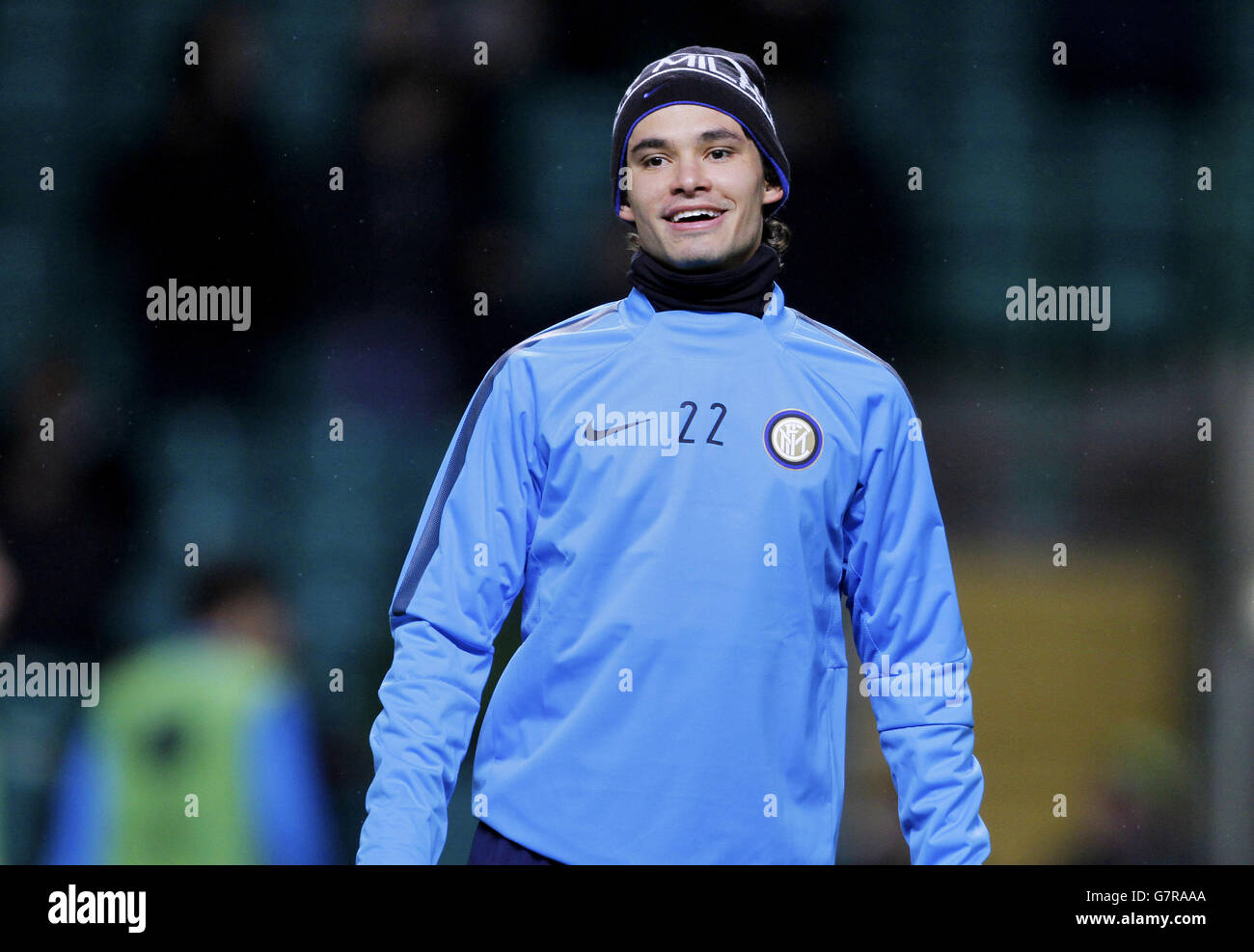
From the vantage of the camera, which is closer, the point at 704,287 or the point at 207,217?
the point at 704,287

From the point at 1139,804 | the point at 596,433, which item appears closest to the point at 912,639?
the point at 596,433

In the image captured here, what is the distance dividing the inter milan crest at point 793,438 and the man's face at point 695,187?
285 millimetres

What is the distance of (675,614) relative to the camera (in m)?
2.32

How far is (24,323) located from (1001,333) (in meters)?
2.61

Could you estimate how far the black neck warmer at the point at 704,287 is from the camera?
2.49m

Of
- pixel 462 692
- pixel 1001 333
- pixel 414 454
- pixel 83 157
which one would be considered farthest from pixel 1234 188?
pixel 83 157

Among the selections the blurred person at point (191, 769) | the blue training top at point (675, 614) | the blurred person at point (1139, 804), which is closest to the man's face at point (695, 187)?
the blue training top at point (675, 614)

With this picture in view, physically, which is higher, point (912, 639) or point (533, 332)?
point (533, 332)

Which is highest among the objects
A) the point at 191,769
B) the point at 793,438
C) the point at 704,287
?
the point at 704,287

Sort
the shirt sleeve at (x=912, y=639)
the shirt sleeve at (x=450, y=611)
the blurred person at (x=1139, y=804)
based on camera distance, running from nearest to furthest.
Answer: the shirt sleeve at (x=450, y=611)
the shirt sleeve at (x=912, y=639)
the blurred person at (x=1139, y=804)

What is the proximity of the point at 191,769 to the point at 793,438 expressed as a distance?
164 cm

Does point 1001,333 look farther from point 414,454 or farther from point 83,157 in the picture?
point 83,157

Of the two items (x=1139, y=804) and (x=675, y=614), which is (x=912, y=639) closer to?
(x=675, y=614)

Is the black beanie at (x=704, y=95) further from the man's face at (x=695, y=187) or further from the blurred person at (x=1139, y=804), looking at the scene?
the blurred person at (x=1139, y=804)
